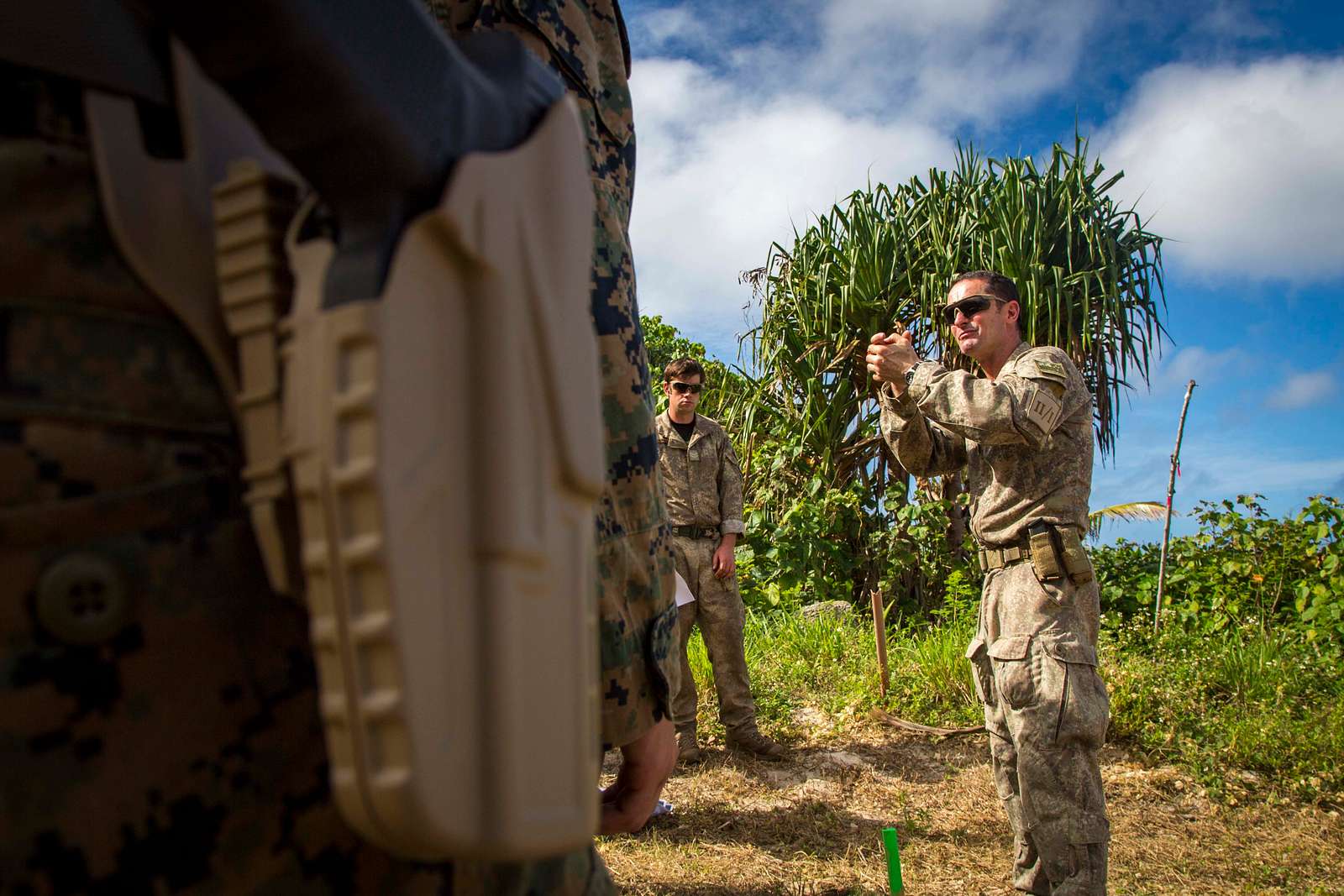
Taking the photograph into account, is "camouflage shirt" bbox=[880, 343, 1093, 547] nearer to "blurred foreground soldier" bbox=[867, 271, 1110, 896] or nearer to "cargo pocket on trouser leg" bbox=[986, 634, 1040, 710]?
"blurred foreground soldier" bbox=[867, 271, 1110, 896]

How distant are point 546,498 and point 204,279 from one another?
0.29 meters

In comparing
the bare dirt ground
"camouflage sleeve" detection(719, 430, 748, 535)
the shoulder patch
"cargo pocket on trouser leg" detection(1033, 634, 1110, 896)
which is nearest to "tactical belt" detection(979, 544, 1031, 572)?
"cargo pocket on trouser leg" detection(1033, 634, 1110, 896)

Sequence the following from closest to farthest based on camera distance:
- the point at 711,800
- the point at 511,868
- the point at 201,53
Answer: the point at 201,53
the point at 511,868
the point at 711,800

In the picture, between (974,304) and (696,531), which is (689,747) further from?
(974,304)

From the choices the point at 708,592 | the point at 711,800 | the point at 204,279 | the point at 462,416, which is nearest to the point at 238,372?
the point at 204,279

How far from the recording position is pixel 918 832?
4.21 m

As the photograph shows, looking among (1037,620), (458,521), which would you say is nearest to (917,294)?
(1037,620)

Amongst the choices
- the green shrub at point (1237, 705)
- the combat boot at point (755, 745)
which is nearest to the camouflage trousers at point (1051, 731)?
the green shrub at point (1237, 705)

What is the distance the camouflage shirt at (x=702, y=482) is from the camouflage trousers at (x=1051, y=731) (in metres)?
2.68

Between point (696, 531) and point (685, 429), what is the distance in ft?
2.21

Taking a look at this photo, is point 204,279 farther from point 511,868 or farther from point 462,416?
point 511,868

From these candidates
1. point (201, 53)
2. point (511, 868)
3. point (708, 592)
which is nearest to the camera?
point (201, 53)

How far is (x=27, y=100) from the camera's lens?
1.95 ft

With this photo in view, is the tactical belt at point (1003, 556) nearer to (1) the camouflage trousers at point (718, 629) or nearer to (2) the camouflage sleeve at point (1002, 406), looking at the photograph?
(2) the camouflage sleeve at point (1002, 406)
